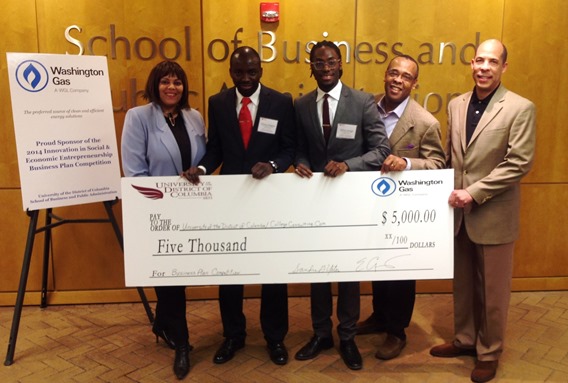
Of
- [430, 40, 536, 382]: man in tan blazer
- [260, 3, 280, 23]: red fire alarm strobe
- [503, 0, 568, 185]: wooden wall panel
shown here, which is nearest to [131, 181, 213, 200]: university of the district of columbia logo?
[430, 40, 536, 382]: man in tan blazer

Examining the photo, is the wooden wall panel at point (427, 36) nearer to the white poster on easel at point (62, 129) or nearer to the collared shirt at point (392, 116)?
the collared shirt at point (392, 116)

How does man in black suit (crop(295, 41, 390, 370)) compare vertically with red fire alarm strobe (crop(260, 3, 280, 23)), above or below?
below

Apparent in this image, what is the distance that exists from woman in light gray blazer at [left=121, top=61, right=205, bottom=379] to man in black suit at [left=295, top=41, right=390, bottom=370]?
67cm

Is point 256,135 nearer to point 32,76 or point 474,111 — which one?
point 474,111

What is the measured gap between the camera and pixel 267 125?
2.91 m

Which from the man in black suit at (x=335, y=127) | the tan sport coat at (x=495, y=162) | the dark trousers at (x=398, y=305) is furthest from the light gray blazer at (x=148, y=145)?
the tan sport coat at (x=495, y=162)

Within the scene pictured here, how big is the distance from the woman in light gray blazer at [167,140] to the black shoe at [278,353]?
545 millimetres

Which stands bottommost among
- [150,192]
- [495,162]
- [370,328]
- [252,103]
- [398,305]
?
[370,328]

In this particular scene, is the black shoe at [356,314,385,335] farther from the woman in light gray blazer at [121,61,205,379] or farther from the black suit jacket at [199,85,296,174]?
the black suit jacket at [199,85,296,174]

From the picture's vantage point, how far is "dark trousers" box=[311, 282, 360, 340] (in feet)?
10.0

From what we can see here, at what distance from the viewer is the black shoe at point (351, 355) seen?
3.09m

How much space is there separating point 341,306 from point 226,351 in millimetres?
815

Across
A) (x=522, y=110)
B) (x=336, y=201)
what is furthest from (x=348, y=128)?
(x=522, y=110)

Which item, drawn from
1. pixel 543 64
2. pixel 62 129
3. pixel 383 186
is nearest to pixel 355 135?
pixel 383 186
